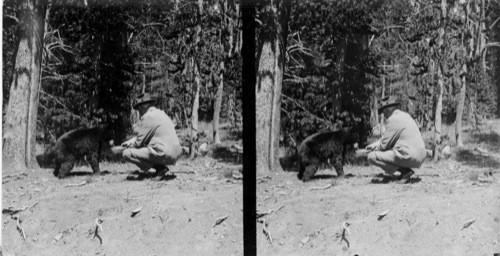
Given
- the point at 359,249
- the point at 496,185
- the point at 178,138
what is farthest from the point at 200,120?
the point at 496,185

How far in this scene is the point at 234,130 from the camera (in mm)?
5320

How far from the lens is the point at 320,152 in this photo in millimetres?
5367

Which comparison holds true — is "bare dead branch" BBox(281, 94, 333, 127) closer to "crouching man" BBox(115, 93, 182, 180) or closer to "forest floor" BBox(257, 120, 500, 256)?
"forest floor" BBox(257, 120, 500, 256)

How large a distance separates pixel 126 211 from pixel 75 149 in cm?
68

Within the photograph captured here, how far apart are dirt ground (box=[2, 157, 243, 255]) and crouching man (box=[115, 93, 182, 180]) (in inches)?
3.6

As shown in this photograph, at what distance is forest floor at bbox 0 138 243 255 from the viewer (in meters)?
5.40

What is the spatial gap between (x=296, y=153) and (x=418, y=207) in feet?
3.54

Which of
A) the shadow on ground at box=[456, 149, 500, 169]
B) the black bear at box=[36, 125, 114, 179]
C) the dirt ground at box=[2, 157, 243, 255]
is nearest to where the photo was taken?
the shadow on ground at box=[456, 149, 500, 169]

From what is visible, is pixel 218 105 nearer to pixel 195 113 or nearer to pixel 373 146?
pixel 195 113

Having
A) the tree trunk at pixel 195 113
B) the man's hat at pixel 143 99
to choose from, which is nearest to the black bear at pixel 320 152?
the tree trunk at pixel 195 113

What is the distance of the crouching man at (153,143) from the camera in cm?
548

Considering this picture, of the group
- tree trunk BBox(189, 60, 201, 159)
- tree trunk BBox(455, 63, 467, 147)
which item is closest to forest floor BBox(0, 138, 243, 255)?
tree trunk BBox(189, 60, 201, 159)

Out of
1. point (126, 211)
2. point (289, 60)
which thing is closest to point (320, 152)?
point (289, 60)

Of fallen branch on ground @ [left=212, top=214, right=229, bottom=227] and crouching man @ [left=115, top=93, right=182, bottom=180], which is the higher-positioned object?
crouching man @ [left=115, top=93, right=182, bottom=180]
